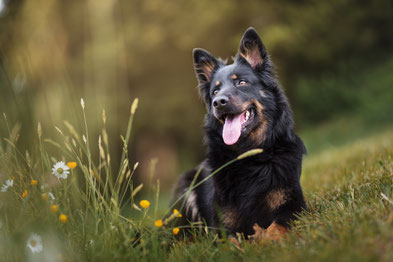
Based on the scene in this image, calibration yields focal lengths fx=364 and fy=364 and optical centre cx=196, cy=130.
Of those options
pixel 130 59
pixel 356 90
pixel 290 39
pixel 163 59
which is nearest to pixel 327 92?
pixel 356 90

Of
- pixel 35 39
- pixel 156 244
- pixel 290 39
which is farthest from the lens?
pixel 290 39

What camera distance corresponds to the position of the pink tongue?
128 inches

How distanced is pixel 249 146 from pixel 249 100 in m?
0.44

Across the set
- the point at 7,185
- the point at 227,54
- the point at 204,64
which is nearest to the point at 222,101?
the point at 204,64

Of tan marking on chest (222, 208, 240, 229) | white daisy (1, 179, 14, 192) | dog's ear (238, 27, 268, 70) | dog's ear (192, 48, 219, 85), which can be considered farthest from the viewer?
dog's ear (192, 48, 219, 85)

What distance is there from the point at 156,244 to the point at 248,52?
227 cm

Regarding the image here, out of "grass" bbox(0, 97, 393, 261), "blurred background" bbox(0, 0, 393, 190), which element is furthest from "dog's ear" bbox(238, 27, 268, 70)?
"blurred background" bbox(0, 0, 393, 190)

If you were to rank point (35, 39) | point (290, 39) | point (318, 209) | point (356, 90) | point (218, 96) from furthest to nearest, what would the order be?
1. point (356, 90)
2. point (290, 39)
3. point (218, 96)
4. point (318, 209)
5. point (35, 39)

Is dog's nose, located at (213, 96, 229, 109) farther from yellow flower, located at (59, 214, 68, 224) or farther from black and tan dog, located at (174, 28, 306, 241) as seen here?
yellow flower, located at (59, 214, 68, 224)

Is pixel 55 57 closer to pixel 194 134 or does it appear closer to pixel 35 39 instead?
pixel 35 39

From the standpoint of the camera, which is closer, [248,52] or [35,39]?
[35,39]

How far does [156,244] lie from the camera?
7.23 feet

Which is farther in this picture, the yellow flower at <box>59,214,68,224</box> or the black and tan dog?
the black and tan dog

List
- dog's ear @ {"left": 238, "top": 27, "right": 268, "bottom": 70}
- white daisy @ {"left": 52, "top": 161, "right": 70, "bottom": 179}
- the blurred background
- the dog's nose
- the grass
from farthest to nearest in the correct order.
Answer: the blurred background
dog's ear @ {"left": 238, "top": 27, "right": 268, "bottom": 70}
the dog's nose
white daisy @ {"left": 52, "top": 161, "right": 70, "bottom": 179}
the grass
